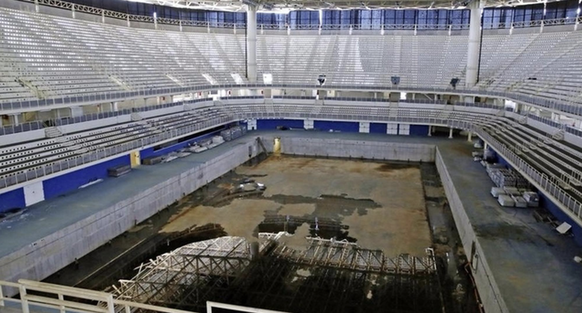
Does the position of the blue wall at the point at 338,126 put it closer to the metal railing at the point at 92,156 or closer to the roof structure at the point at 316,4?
the roof structure at the point at 316,4

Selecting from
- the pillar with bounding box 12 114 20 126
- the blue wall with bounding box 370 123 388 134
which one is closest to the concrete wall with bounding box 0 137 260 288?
the pillar with bounding box 12 114 20 126

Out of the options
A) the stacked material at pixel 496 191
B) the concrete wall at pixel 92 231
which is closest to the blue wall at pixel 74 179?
the concrete wall at pixel 92 231

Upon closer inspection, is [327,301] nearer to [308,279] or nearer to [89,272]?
[308,279]

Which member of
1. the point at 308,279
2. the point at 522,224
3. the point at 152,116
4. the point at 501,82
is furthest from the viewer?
the point at 501,82

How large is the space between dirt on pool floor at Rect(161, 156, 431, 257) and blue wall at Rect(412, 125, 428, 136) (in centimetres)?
628

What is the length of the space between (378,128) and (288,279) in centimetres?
2224

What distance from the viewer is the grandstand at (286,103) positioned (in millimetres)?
13594

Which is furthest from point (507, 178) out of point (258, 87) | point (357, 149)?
point (258, 87)

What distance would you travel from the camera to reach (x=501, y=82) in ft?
99.5

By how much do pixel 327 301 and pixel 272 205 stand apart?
27.9 feet

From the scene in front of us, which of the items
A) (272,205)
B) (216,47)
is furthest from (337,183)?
(216,47)

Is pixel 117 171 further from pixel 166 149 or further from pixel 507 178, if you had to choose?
pixel 507 178

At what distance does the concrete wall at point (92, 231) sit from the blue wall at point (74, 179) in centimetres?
302

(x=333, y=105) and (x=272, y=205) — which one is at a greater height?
(x=333, y=105)
